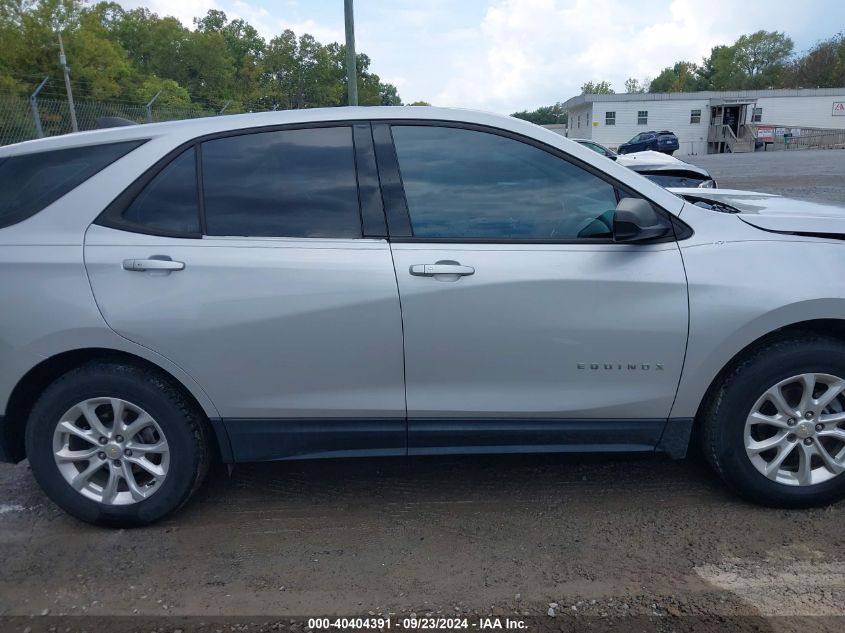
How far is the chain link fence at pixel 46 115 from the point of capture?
15.3 meters

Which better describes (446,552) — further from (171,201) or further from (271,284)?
(171,201)

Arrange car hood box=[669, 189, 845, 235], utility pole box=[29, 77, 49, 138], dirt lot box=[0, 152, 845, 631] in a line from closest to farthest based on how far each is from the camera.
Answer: dirt lot box=[0, 152, 845, 631], car hood box=[669, 189, 845, 235], utility pole box=[29, 77, 49, 138]

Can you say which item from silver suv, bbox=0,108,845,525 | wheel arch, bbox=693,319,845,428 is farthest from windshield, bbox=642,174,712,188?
wheel arch, bbox=693,319,845,428

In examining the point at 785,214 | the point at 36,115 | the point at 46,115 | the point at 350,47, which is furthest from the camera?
the point at 46,115

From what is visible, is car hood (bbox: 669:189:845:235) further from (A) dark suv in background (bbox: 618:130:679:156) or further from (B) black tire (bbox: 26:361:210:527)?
(A) dark suv in background (bbox: 618:130:679:156)

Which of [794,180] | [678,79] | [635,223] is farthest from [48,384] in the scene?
[678,79]

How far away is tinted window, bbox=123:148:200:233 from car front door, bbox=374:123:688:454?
33.7 inches

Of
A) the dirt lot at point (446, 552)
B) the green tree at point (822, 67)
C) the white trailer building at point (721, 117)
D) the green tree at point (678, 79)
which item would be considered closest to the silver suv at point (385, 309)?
the dirt lot at point (446, 552)

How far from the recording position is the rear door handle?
287cm

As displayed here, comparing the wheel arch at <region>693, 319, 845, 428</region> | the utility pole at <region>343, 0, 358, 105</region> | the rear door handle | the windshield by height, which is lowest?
the wheel arch at <region>693, 319, 845, 428</region>

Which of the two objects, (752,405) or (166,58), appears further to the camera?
(166,58)

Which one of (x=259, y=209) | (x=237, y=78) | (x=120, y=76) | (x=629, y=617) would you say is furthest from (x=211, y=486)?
(x=237, y=78)

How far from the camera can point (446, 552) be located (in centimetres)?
289

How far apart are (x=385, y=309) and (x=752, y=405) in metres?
1.65
